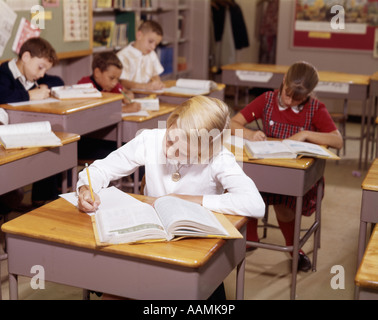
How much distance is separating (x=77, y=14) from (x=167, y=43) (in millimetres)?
2249

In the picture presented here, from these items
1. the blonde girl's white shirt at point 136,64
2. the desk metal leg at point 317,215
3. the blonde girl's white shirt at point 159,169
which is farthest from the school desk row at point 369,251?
the blonde girl's white shirt at point 136,64

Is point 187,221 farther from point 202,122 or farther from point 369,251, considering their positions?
point 369,251

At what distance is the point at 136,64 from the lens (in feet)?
16.0

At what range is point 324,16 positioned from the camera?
23.7 feet

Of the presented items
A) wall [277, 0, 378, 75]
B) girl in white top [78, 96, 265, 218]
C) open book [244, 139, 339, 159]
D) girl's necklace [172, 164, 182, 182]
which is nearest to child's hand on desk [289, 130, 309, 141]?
open book [244, 139, 339, 159]

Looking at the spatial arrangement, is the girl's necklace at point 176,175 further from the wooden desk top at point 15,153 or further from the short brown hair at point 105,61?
the short brown hair at point 105,61

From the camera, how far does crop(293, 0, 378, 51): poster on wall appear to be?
7.04 meters

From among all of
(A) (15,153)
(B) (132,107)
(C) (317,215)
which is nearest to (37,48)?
(B) (132,107)

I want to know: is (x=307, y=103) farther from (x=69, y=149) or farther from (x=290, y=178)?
(x=69, y=149)

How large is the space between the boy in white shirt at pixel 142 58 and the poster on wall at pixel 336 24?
2.99m

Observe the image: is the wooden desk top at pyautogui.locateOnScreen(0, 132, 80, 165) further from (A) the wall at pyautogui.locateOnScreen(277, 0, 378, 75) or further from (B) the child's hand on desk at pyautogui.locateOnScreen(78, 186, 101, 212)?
(A) the wall at pyautogui.locateOnScreen(277, 0, 378, 75)

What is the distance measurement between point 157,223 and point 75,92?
6.64 ft

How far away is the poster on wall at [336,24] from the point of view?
7043 mm

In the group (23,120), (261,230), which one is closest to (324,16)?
(261,230)
